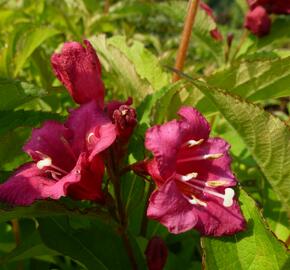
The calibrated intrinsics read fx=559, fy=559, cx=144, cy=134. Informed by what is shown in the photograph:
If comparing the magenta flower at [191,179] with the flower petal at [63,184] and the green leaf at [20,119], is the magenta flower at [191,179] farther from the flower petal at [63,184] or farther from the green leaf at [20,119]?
the green leaf at [20,119]

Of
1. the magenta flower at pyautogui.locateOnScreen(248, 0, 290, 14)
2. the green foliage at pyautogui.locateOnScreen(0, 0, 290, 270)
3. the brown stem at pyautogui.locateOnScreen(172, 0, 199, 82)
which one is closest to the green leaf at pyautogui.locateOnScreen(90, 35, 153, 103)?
the green foliage at pyautogui.locateOnScreen(0, 0, 290, 270)

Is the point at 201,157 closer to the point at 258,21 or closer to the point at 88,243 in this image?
the point at 88,243

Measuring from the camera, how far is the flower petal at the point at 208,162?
114cm

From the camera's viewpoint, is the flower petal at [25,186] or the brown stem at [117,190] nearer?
the flower petal at [25,186]

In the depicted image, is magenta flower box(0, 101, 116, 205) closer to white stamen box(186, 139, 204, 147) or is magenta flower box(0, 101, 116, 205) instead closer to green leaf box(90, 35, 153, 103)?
white stamen box(186, 139, 204, 147)

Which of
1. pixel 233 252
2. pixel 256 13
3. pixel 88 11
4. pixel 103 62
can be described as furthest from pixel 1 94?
pixel 88 11

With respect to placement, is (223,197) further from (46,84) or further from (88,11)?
(88,11)

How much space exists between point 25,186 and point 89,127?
17 cm

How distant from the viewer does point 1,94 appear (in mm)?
1139

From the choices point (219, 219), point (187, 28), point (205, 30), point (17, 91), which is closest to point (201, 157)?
point (219, 219)

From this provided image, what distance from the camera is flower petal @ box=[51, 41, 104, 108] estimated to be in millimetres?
1149

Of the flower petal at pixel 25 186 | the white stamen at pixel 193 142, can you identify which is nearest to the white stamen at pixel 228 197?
the white stamen at pixel 193 142

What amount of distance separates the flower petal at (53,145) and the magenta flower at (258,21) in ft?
3.20

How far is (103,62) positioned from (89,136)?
0.83m
